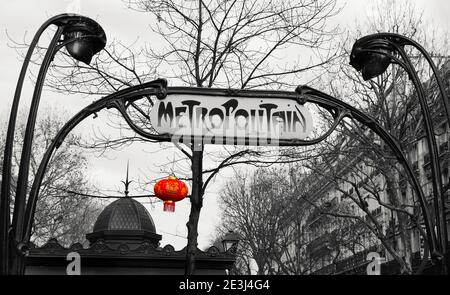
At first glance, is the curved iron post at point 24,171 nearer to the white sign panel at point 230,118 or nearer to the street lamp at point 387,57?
the white sign panel at point 230,118

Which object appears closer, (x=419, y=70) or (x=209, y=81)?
(x=209, y=81)

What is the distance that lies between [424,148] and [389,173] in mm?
17832

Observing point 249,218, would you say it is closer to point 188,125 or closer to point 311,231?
point 311,231

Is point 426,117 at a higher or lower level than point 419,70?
lower

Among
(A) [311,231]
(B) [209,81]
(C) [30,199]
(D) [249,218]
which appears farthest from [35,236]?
(C) [30,199]

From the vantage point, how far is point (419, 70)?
17781mm

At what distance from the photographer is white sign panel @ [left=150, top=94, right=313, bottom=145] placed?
202 inches

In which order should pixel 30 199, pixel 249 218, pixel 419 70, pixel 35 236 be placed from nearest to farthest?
pixel 30 199 → pixel 419 70 → pixel 35 236 → pixel 249 218

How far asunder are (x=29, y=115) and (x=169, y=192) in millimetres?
6167

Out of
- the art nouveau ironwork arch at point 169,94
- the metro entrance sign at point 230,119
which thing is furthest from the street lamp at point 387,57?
the metro entrance sign at point 230,119

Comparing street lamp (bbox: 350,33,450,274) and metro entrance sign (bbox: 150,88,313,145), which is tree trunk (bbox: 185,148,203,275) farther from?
metro entrance sign (bbox: 150,88,313,145)

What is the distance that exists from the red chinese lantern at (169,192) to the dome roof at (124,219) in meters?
7.19

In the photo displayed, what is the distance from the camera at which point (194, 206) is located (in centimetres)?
1097

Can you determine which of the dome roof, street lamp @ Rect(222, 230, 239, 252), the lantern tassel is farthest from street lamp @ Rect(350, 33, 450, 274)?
the dome roof
